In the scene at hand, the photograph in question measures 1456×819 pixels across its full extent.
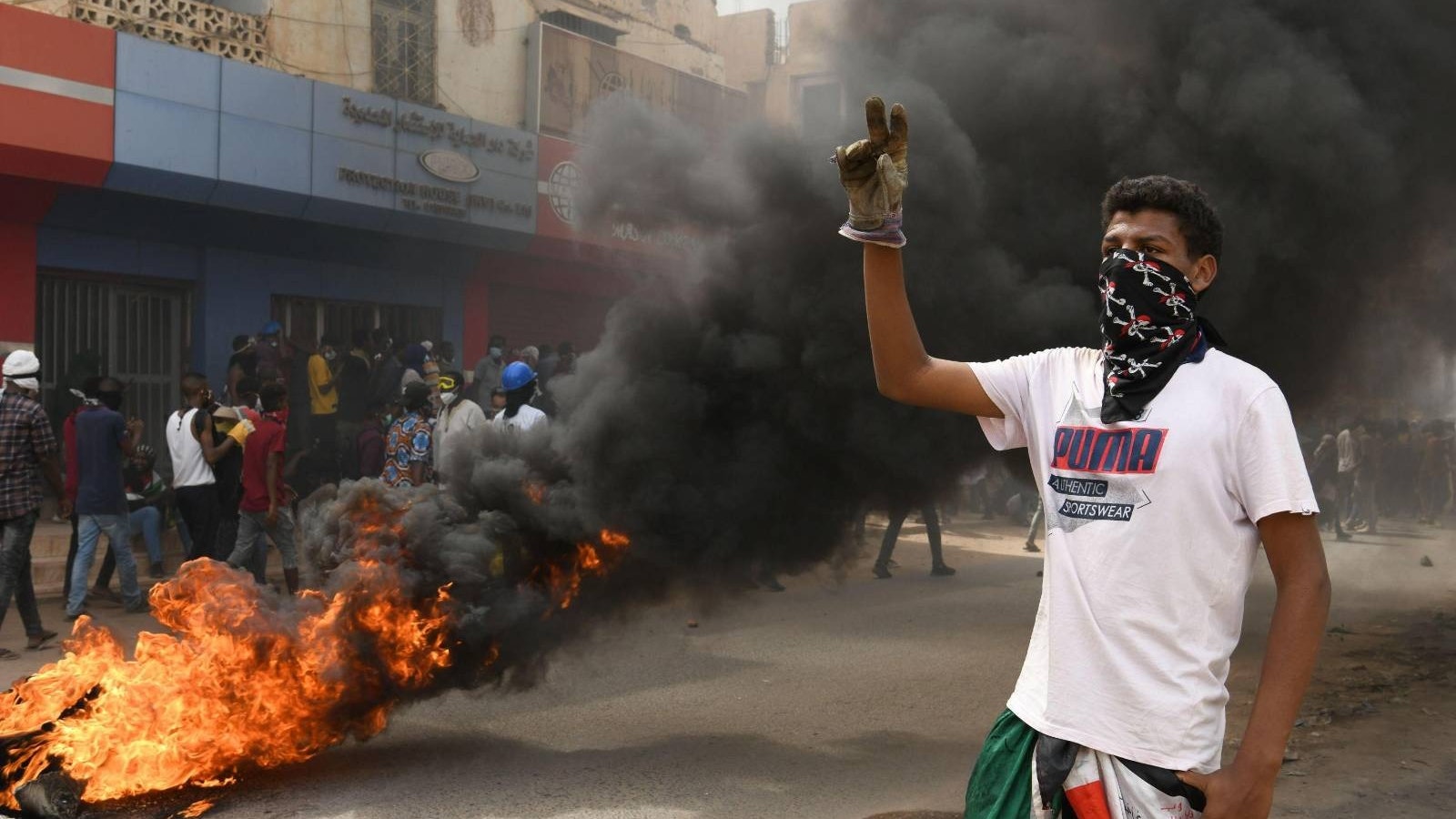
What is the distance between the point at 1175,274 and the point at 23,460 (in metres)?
7.44

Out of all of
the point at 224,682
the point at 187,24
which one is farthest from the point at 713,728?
the point at 187,24

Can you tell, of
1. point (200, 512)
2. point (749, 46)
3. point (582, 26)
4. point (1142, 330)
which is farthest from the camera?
point (749, 46)

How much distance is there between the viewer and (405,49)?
16.7 m

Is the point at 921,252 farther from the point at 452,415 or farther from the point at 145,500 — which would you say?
the point at 145,500

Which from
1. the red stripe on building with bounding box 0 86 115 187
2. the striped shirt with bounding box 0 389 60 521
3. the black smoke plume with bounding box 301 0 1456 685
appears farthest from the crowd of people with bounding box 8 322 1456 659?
the red stripe on building with bounding box 0 86 115 187

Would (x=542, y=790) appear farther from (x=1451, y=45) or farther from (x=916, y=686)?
(x=1451, y=45)

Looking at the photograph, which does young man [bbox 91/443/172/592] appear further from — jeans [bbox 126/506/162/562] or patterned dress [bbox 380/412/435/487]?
patterned dress [bbox 380/412/435/487]

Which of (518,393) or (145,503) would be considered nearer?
(518,393)

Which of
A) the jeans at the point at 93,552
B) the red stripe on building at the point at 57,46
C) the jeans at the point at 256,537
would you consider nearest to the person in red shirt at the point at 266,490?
the jeans at the point at 256,537

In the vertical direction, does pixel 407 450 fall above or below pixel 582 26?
below

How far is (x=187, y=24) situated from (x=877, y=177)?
1369cm

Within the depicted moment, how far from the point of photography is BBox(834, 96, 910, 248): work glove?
2240 millimetres

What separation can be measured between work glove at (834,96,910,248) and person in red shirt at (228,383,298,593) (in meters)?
7.23

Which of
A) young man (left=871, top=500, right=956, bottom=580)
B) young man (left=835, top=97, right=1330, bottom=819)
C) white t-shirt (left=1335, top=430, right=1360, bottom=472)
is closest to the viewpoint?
young man (left=835, top=97, right=1330, bottom=819)
